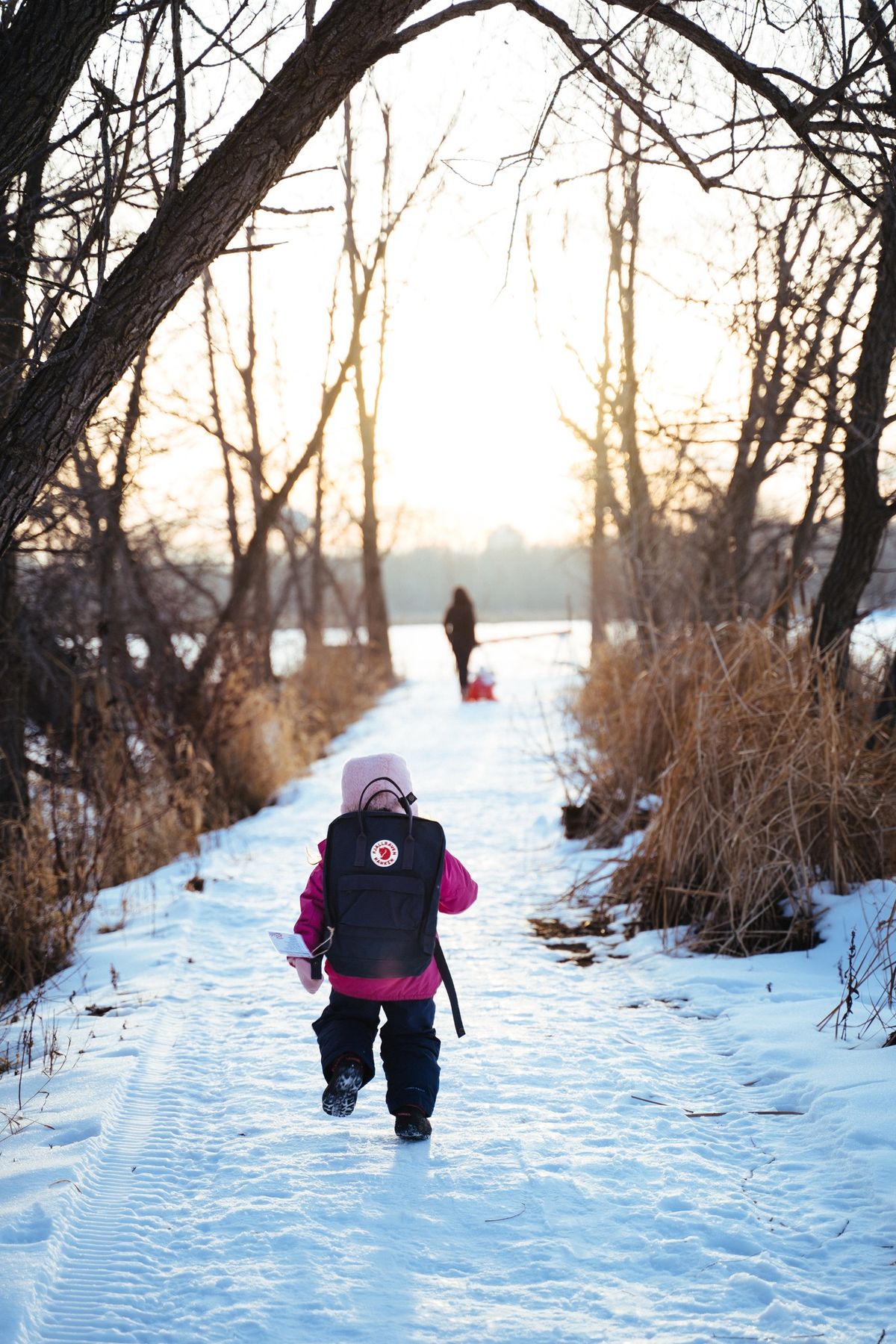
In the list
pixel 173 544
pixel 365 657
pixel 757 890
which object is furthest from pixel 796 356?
pixel 365 657

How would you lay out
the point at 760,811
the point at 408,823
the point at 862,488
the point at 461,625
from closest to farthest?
the point at 408,823, the point at 760,811, the point at 862,488, the point at 461,625

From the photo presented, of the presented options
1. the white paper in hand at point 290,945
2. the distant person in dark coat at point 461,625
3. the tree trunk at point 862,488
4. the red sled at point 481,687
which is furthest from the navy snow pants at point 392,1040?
the distant person in dark coat at point 461,625

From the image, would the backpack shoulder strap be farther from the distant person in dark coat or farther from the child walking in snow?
the distant person in dark coat

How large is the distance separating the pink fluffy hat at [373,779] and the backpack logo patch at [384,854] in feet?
0.43

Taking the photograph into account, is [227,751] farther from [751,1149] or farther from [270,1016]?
[751,1149]

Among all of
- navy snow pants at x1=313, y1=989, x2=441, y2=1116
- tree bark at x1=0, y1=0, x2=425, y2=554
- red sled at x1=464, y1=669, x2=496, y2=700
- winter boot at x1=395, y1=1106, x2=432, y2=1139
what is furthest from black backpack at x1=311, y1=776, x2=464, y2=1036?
red sled at x1=464, y1=669, x2=496, y2=700

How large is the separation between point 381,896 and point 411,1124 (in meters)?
0.67

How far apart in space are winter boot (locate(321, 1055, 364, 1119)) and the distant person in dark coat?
1429 centimetres

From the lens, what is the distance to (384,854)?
11.0ft

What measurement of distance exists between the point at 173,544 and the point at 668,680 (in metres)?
7.29

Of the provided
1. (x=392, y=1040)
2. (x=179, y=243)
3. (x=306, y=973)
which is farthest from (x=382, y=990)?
(x=179, y=243)

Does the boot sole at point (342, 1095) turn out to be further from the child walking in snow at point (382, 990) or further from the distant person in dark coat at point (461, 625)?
the distant person in dark coat at point (461, 625)

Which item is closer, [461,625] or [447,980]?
[447,980]

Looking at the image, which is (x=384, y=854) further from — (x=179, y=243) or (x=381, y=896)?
(x=179, y=243)
